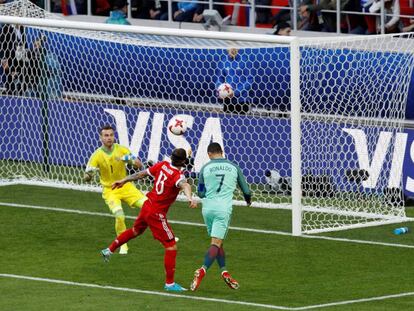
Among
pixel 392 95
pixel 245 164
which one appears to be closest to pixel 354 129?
pixel 392 95

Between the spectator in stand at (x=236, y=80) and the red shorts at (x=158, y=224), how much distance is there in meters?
6.99

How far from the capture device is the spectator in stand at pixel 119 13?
3406cm

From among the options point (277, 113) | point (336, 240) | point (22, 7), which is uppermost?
point (22, 7)

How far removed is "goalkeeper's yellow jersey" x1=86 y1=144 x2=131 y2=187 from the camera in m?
21.8

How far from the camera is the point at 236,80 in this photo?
26438 millimetres

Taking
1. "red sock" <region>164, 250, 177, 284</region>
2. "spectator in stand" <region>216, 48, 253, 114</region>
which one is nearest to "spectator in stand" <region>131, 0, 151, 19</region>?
"spectator in stand" <region>216, 48, 253, 114</region>

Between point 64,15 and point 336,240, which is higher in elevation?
point 64,15

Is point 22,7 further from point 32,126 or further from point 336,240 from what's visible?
point 336,240

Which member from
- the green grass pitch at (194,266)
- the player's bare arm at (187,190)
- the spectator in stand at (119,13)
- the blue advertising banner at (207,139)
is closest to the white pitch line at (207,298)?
the green grass pitch at (194,266)

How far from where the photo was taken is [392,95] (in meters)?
24.8

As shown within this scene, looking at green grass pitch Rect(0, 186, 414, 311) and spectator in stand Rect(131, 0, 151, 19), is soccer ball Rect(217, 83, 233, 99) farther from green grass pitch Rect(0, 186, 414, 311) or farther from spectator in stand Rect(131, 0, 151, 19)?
spectator in stand Rect(131, 0, 151, 19)

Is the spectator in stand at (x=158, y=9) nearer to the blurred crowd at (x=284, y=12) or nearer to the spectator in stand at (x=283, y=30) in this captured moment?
the blurred crowd at (x=284, y=12)

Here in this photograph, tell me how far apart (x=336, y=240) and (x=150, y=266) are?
346 cm

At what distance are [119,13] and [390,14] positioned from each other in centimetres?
654
